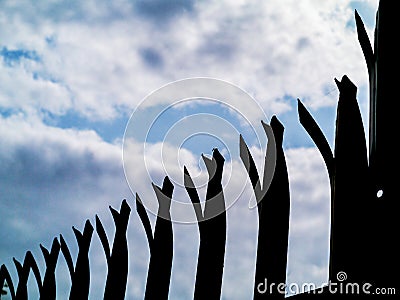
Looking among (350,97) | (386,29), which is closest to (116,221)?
(350,97)

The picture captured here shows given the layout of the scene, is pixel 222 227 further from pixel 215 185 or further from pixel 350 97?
pixel 350 97

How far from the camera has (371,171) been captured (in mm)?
2623

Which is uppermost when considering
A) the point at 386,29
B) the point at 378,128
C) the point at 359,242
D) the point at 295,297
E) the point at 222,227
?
the point at 386,29

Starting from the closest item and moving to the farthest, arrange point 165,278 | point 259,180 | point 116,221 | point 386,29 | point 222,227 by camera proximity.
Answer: point 386,29, point 259,180, point 222,227, point 165,278, point 116,221

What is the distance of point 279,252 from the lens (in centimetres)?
291

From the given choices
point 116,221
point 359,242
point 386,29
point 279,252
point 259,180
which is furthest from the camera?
point 116,221

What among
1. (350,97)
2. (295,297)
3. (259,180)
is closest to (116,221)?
(259,180)

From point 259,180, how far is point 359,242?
30.9 inches

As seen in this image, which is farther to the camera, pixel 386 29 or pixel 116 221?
pixel 116 221

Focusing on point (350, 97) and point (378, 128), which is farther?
point (350, 97)

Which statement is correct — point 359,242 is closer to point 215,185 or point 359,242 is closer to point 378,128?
point 378,128

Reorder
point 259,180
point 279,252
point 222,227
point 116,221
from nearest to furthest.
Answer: point 279,252
point 259,180
point 222,227
point 116,221

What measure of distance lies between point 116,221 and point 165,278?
1105mm

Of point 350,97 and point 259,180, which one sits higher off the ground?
point 350,97
